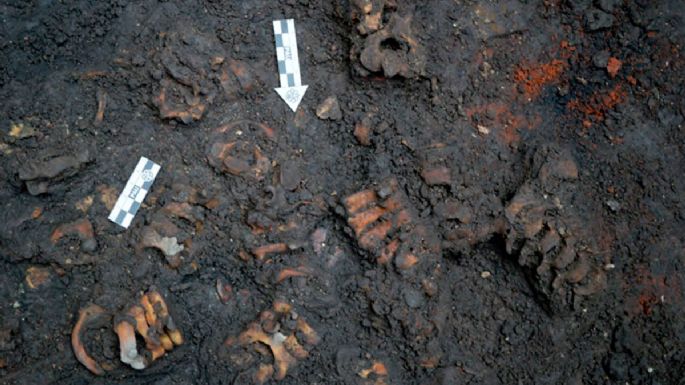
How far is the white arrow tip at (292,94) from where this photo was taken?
3.95 m

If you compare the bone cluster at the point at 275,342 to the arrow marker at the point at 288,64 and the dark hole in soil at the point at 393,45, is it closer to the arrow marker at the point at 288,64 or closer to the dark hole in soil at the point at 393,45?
the arrow marker at the point at 288,64

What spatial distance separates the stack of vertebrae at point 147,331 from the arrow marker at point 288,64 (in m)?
1.22

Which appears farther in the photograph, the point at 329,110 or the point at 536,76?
the point at 536,76

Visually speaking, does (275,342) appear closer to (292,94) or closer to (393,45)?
Answer: (292,94)

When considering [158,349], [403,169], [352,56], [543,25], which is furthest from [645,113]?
[158,349]

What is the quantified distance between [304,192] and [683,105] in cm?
206

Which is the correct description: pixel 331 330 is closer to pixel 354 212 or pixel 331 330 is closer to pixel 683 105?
pixel 354 212

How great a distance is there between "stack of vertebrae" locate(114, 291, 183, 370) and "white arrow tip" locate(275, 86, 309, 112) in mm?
1189

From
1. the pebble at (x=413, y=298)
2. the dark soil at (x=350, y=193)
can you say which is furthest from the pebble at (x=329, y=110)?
the pebble at (x=413, y=298)

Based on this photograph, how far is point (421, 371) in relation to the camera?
12.4 feet

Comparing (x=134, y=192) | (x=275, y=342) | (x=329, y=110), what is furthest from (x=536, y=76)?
(x=134, y=192)

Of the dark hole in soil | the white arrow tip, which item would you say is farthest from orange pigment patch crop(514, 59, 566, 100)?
the white arrow tip

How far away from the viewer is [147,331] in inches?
141

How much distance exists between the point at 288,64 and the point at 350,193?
0.78 m
